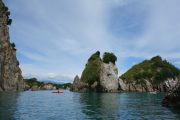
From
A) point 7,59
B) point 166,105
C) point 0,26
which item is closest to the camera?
point 166,105

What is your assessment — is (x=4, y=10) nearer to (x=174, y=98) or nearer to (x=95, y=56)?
(x=95, y=56)

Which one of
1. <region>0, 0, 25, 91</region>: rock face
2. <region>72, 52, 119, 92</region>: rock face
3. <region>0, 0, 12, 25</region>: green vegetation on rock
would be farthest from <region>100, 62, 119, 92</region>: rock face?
<region>0, 0, 12, 25</region>: green vegetation on rock

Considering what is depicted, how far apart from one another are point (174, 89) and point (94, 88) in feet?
397

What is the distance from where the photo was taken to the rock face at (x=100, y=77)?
166 meters

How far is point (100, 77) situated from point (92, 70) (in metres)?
12.7

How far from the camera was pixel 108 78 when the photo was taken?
16612 cm

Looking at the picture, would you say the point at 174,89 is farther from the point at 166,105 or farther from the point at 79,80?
the point at 79,80

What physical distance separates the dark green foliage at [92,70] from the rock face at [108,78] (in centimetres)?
792

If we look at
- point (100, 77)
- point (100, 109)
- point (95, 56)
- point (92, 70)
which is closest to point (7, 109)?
point (100, 109)

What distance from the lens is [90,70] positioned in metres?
182

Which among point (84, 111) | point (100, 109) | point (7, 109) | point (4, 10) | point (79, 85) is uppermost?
point (4, 10)

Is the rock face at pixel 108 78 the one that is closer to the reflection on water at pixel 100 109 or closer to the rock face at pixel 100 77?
the rock face at pixel 100 77

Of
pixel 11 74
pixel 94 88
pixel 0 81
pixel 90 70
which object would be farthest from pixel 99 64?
pixel 0 81

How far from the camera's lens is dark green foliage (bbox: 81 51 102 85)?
17700cm
